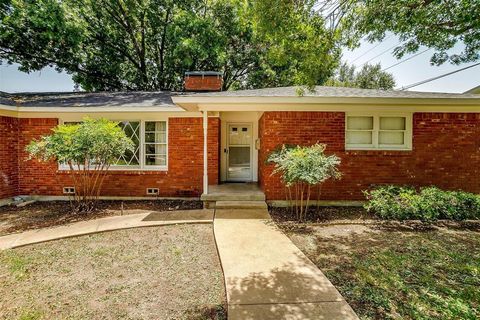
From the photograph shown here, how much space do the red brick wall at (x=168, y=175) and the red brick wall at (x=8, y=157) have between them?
18 centimetres

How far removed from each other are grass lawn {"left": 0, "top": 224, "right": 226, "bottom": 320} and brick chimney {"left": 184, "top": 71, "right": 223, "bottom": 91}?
7444 mm

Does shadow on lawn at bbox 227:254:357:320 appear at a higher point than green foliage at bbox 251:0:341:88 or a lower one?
lower

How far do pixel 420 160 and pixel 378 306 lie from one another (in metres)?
5.89

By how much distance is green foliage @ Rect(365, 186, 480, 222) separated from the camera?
5.77 metres

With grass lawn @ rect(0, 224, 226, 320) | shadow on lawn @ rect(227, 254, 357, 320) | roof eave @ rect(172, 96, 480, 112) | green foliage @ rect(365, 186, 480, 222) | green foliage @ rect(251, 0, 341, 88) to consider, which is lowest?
grass lawn @ rect(0, 224, 226, 320)

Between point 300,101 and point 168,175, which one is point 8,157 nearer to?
point 168,175

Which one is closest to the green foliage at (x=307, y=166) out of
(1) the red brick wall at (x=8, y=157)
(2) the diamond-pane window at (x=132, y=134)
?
(2) the diamond-pane window at (x=132, y=134)

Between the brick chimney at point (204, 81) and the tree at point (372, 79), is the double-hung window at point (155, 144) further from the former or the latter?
the tree at point (372, 79)

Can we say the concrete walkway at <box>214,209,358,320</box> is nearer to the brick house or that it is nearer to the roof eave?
the brick house

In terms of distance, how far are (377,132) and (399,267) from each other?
453 cm

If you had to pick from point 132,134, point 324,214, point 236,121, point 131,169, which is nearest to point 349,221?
point 324,214

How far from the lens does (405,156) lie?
7.25 meters

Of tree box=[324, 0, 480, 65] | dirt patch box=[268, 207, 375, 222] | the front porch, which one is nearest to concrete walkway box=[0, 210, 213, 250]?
the front porch

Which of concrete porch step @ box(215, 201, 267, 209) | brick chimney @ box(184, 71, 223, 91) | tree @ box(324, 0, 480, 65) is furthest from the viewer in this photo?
brick chimney @ box(184, 71, 223, 91)
